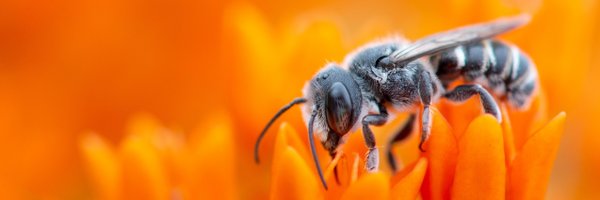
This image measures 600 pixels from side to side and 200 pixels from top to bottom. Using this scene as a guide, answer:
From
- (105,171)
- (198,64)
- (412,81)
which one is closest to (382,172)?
(412,81)

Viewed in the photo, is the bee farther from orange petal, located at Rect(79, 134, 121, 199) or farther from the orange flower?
orange petal, located at Rect(79, 134, 121, 199)

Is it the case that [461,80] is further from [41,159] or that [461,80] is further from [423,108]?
[41,159]

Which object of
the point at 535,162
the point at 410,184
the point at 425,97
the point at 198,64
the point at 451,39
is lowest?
the point at 410,184

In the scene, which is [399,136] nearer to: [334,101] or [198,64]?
[334,101]

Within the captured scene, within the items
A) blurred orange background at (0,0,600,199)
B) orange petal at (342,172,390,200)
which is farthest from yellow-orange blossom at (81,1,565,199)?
blurred orange background at (0,0,600,199)

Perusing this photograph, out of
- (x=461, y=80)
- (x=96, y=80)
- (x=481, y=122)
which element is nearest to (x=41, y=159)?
(x=96, y=80)
